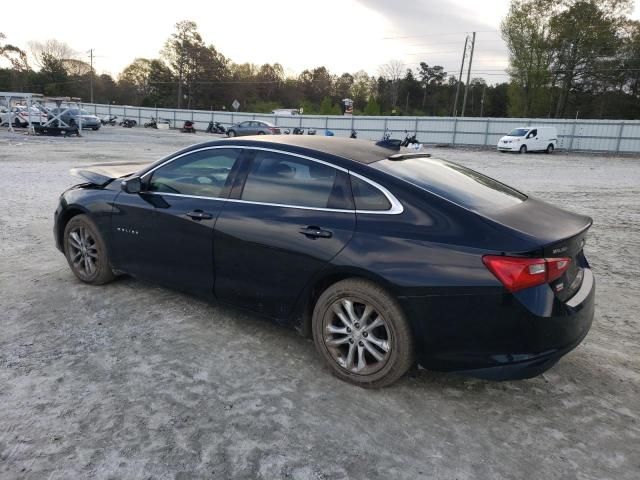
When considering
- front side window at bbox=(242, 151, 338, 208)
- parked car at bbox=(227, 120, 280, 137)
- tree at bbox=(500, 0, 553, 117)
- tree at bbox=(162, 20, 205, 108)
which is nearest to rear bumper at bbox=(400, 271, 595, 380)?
front side window at bbox=(242, 151, 338, 208)

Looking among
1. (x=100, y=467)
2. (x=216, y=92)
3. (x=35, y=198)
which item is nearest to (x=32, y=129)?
(x=35, y=198)

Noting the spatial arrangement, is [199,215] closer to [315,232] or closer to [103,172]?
[315,232]

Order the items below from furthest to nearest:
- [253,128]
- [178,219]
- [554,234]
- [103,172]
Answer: [253,128] < [103,172] < [178,219] < [554,234]

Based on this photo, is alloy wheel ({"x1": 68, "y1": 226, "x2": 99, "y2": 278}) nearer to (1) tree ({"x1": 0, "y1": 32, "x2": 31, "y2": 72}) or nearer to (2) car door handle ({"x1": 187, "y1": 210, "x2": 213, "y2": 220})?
(2) car door handle ({"x1": 187, "y1": 210, "x2": 213, "y2": 220})

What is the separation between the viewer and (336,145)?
12.2ft

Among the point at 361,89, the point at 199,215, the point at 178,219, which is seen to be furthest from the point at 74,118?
the point at 361,89

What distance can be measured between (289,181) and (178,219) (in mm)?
1027

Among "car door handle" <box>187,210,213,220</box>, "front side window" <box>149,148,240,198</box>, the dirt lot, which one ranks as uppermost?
"front side window" <box>149,148,240,198</box>

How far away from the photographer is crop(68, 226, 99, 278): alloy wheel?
15.4 ft

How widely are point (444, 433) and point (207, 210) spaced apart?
2283 millimetres

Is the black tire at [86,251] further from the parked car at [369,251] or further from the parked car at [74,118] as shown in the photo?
the parked car at [74,118]

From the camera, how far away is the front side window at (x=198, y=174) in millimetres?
3859

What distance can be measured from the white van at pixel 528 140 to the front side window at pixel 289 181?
29.9 m

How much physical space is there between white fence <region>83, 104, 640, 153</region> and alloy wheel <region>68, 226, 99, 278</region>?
1382 inches
